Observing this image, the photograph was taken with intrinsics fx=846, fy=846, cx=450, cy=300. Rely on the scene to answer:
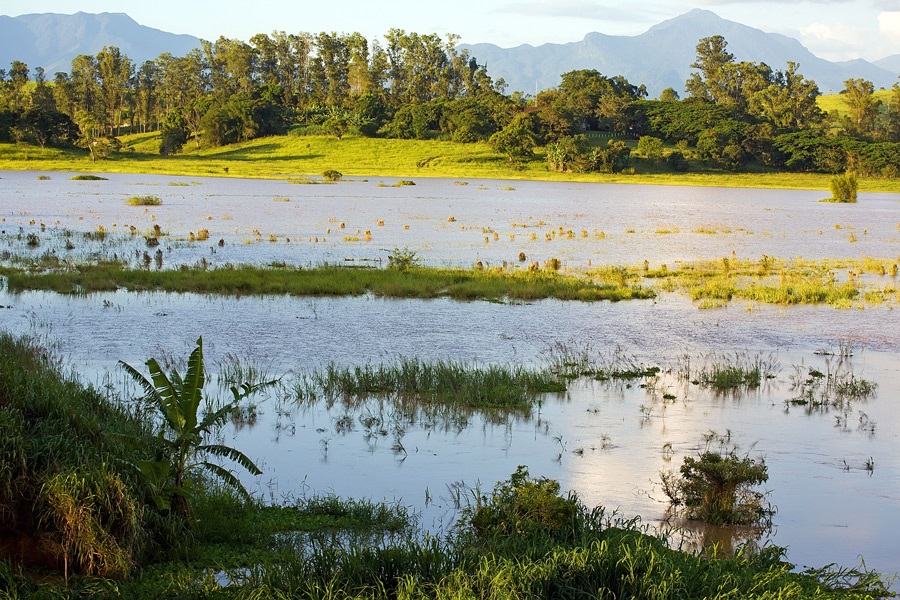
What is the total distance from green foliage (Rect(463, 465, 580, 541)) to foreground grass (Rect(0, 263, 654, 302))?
14513 mm

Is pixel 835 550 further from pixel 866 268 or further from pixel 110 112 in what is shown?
pixel 110 112

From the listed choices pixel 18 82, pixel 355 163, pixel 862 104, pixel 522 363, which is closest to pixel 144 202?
pixel 522 363

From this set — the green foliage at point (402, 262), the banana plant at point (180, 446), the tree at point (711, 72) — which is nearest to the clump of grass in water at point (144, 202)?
the green foliage at point (402, 262)

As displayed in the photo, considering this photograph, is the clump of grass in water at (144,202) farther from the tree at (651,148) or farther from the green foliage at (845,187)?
the tree at (651,148)

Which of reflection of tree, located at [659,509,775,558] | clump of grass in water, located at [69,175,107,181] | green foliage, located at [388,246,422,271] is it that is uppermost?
clump of grass in water, located at [69,175,107,181]

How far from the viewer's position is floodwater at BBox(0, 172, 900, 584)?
31.2ft

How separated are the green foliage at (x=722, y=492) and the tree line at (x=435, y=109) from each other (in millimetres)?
101813

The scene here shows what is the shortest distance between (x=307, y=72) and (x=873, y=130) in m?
104

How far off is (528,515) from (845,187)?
252 ft

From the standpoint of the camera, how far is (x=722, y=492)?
28.2 ft

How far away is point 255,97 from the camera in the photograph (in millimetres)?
139750

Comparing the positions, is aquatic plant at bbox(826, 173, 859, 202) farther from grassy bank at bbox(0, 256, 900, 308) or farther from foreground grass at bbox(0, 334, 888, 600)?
foreground grass at bbox(0, 334, 888, 600)

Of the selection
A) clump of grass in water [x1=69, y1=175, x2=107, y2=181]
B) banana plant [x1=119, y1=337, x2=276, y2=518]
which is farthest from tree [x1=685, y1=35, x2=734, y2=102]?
banana plant [x1=119, y1=337, x2=276, y2=518]

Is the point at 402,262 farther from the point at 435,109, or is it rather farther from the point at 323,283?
the point at 435,109
